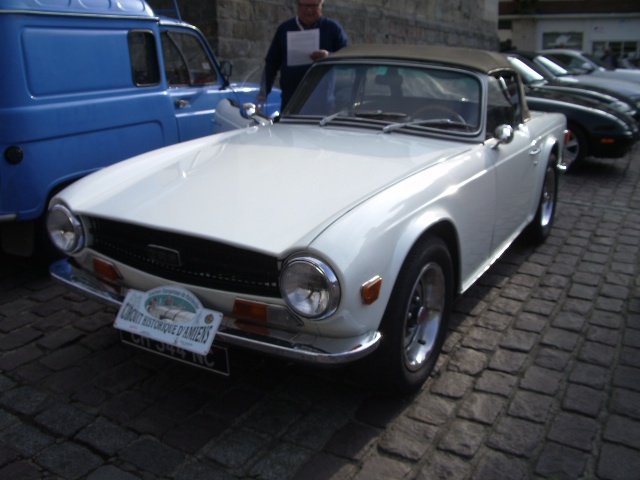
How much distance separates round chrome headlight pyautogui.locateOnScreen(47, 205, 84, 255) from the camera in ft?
9.70

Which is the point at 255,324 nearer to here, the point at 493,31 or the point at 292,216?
the point at 292,216

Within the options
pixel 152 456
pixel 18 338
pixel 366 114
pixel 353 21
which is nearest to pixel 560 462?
pixel 152 456

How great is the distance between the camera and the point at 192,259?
2639 mm

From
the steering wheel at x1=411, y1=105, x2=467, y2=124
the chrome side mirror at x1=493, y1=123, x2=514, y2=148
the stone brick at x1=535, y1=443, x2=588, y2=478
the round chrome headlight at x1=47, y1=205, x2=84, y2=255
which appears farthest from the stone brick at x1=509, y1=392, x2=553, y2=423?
the round chrome headlight at x1=47, y1=205, x2=84, y2=255

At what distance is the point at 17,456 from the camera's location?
254cm

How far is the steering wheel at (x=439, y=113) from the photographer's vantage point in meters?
3.75

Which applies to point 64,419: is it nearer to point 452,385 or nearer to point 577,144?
point 452,385

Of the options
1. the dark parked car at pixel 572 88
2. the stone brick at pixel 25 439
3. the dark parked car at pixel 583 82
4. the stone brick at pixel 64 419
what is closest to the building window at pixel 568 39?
the dark parked car at pixel 583 82

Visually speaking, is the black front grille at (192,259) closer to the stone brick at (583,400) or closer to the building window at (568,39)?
the stone brick at (583,400)

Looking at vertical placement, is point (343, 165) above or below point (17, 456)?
above

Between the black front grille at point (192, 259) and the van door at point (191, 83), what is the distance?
2563 mm

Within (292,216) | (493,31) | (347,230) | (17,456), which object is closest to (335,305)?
(347,230)

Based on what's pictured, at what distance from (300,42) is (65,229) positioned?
3.22 meters

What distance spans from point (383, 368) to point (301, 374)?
0.61 metres
